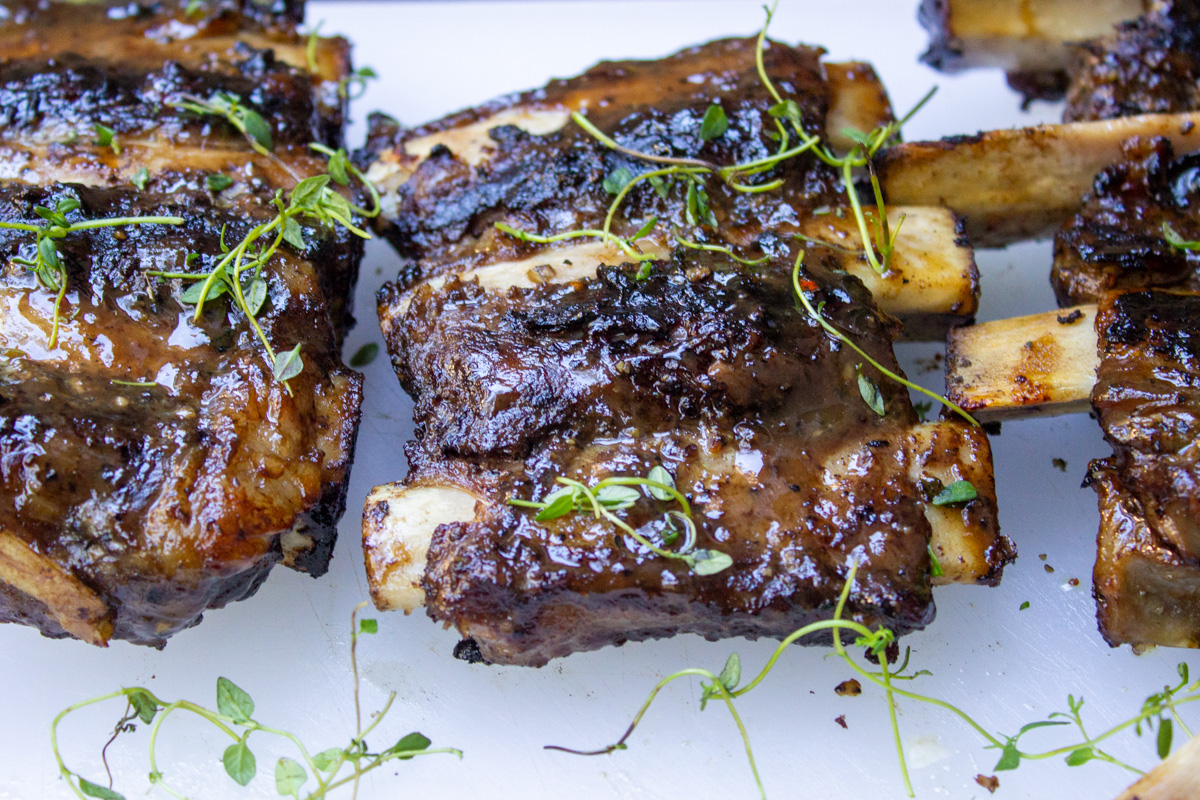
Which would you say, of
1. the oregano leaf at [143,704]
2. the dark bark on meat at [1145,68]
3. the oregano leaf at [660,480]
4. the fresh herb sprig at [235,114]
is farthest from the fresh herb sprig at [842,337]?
the oregano leaf at [143,704]

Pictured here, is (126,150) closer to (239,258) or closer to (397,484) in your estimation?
(239,258)

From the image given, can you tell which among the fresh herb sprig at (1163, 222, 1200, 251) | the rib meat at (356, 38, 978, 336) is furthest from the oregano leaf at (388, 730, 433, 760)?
the fresh herb sprig at (1163, 222, 1200, 251)

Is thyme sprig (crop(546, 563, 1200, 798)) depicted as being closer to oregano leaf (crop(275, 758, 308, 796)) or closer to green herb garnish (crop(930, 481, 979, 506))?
green herb garnish (crop(930, 481, 979, 506))

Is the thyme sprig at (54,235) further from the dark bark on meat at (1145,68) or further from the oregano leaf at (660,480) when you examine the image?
the dark bark on meat at (1145,68)

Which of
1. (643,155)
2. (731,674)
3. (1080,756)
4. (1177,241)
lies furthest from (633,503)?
(1177,241)

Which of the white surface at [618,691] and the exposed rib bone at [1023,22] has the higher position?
the exposed rib bone at [1023,22]

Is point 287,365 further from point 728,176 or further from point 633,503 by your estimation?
point 728,176
